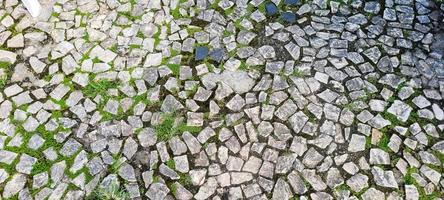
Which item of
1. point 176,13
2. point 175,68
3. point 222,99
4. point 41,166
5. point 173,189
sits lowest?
point 173,189

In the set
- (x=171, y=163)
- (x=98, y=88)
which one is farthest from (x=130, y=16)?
(x=171, y=163)

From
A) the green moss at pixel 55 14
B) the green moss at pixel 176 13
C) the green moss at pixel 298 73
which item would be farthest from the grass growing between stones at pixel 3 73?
the green moss at pixel 298 73

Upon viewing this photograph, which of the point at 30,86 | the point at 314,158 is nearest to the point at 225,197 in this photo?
the point at 314,158

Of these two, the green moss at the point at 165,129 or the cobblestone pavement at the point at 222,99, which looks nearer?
the cobblestone pavement at the point at 222,99

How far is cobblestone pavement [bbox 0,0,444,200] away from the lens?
5191 millimetres

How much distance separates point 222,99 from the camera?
18.9 feet

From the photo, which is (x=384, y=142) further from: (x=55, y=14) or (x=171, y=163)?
(x=55, y=14)

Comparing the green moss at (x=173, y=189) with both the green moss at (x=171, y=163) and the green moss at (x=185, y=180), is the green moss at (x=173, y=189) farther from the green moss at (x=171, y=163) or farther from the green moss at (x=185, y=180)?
the green moss at (x=171, y=163)

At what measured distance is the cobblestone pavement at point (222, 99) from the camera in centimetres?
519

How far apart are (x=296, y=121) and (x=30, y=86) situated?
3157 mm

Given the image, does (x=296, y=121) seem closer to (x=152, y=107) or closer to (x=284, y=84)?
(x=284, y=84)

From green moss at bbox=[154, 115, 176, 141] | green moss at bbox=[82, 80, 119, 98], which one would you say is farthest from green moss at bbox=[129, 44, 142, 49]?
green moss at bbox=[154, 115, 176, 141]

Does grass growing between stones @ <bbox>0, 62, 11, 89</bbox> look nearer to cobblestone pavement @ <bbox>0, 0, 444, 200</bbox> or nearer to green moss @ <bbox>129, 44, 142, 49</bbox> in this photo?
cobblestone pavement @ <bbox>0, 0, 444, 200</bbox>

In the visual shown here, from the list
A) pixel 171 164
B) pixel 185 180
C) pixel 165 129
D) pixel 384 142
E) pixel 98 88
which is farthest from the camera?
pixel 98 88
